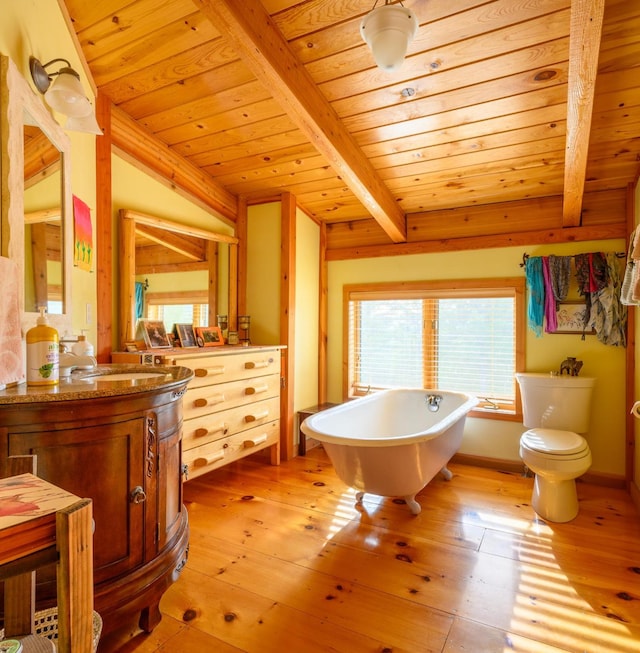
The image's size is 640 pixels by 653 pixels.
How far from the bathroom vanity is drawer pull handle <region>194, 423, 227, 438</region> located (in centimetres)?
86

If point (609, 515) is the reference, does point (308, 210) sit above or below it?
above

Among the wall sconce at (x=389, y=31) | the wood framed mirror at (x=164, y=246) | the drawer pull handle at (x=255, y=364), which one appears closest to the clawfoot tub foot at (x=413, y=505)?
the drawer pull handle at (x=255, y=364)

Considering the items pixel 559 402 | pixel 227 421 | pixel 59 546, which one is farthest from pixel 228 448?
pixel 559 402

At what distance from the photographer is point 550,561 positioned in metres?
1.96

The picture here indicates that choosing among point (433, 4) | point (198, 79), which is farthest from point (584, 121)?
point (198, 79)

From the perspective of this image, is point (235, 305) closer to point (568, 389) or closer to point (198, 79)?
point (198, 79)

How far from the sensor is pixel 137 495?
138cm

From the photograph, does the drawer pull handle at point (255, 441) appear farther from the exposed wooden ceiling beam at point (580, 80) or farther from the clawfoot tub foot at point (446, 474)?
the exposed wooden ceiling beam at point (580, 80)

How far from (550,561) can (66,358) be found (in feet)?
8.15

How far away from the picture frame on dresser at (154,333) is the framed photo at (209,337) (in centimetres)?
28

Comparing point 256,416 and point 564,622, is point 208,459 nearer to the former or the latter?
point 256,416

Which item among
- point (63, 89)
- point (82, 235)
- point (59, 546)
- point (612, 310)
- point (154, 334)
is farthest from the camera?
point (612, 310)

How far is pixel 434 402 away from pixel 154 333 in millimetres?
2225

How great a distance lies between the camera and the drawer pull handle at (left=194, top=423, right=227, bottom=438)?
8.15ft
